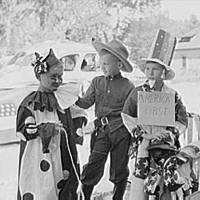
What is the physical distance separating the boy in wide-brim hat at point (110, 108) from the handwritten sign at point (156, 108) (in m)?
0.27

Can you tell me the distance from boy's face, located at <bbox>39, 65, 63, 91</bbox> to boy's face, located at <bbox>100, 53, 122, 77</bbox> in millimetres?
209

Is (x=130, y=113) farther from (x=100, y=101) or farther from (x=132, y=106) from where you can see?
(x=100, y=101)

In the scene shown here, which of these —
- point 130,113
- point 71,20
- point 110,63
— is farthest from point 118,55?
point 71,20

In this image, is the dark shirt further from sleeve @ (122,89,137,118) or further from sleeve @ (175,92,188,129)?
sleeve @ (175,92,188,129)

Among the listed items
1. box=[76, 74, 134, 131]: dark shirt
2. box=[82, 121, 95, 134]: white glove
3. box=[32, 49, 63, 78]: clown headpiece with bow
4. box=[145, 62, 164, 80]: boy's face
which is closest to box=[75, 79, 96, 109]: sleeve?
box=[76, 74, 134, 131]: dark shirt

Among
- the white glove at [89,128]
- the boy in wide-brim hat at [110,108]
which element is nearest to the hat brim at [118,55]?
the boy in wide-brim hat at [110,108]

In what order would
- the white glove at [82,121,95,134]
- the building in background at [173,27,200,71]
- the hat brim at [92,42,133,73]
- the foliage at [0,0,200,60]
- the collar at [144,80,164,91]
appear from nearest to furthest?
the collar at [144,80,164,91] → the hat brim at [92,42,133,73] → the white glove at [82,121,95,134] → the building in background at [173,27,200,71] → the foliage at [0,0,200,60]

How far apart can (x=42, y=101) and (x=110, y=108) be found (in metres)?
0.29

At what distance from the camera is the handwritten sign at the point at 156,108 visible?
147 cm

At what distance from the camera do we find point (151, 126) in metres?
1.49

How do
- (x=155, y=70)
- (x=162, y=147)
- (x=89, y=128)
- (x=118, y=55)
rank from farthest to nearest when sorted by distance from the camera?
(x=89, y=128) → (x=118, y=55) → (x=155, y=70) → (x=162, y=147)

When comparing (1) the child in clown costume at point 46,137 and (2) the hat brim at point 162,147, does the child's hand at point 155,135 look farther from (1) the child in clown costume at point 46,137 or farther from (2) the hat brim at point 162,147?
(1) the child in clown costume at point 46,137

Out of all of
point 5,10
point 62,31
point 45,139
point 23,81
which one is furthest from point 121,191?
point 5,10

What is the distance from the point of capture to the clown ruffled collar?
5.16 feet
